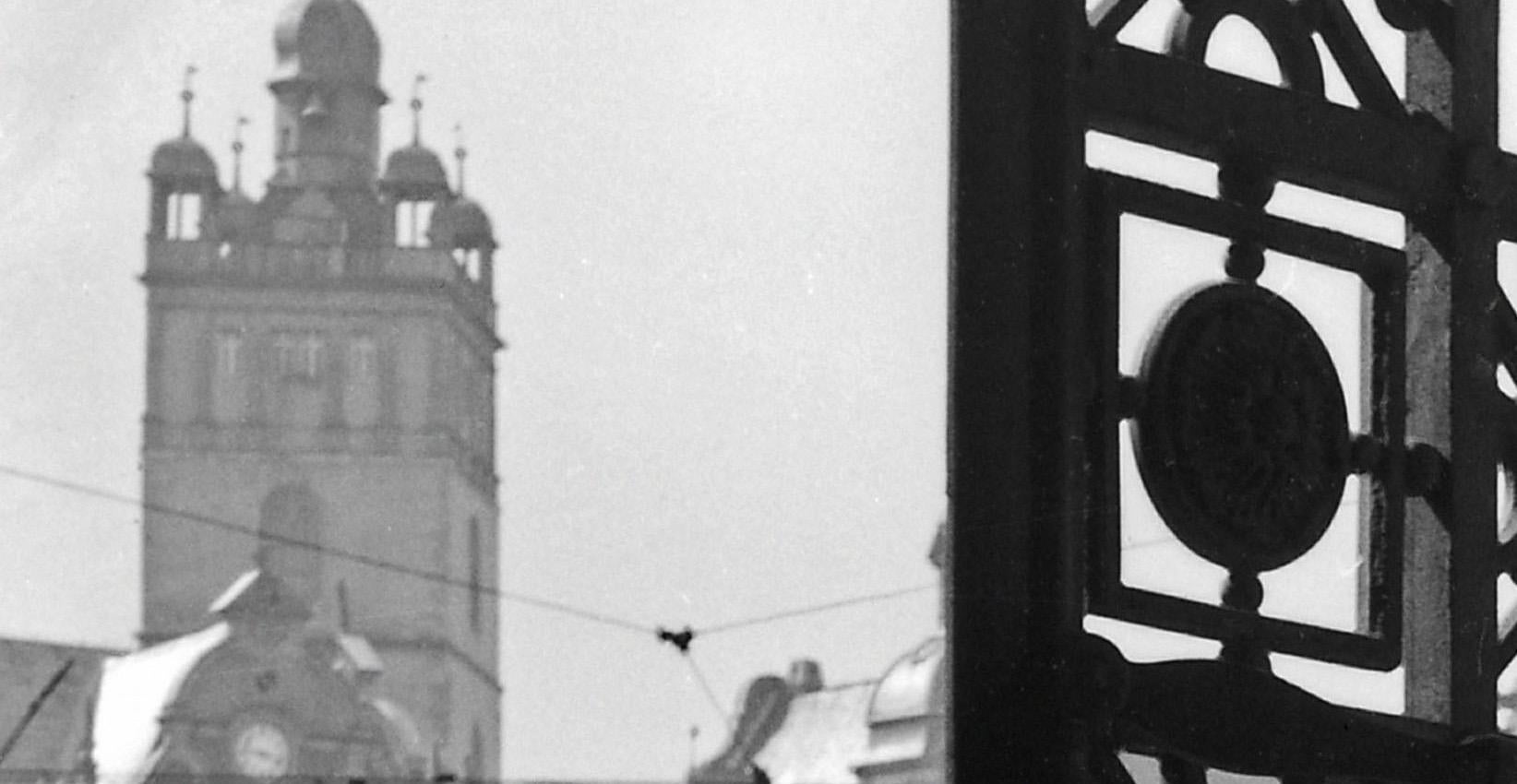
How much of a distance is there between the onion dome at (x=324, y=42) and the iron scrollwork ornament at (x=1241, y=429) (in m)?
78.5

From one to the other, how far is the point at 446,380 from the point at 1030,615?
81.9 meters

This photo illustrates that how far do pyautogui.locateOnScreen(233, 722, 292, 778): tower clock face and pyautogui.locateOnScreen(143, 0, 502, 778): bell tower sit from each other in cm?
1223

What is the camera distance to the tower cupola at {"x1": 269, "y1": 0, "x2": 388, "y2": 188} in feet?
268

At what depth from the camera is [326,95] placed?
273 feet

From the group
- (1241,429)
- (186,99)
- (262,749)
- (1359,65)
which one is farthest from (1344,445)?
(186,99)

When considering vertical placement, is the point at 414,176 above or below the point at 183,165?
above

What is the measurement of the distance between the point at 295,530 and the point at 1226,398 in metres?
79.5


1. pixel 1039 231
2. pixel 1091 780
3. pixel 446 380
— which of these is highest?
pixel 446 380

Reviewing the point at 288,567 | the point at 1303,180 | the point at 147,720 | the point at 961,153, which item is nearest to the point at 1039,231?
the point at 961,153

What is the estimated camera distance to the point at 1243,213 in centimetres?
295

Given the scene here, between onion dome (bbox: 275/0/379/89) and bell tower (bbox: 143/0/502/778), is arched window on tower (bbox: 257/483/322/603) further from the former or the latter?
onion dome (bbox: 275/0/379/89)

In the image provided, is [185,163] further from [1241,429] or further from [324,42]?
[1241,429]

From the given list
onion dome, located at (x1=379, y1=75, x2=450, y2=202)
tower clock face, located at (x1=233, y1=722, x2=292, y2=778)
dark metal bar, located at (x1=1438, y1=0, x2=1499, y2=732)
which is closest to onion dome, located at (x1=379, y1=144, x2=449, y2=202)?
onion dome, located at (x1=379, y1=75, x2=450, y2=202)

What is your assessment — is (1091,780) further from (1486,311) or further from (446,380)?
(446,380)
